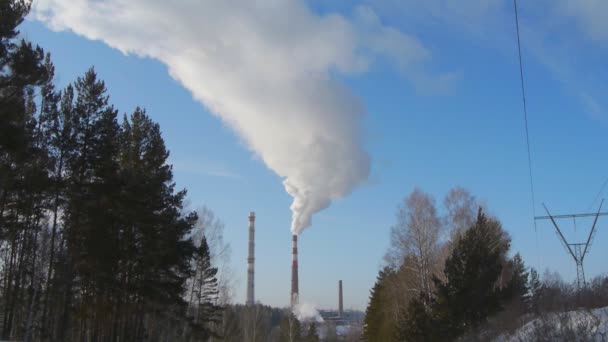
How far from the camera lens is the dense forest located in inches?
870

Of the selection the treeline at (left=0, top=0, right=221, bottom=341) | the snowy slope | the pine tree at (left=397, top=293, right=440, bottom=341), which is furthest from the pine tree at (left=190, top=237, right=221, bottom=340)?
the snowy slope

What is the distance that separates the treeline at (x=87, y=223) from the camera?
24.2 m

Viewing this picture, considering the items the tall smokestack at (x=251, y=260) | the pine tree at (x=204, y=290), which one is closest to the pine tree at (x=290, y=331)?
the tall smokestack at (x=251, y=260)

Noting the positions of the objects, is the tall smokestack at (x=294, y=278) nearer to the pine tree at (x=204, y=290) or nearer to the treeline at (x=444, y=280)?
the treeline at (x=444, y=280)

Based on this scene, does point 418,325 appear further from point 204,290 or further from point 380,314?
point 380,314

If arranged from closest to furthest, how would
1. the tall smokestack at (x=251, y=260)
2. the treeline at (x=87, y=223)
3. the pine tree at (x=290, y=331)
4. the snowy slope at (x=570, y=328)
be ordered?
the snowy slope at (x=570, y=328) → the treeline at (x=87, y=223) → the pine tree at (x=290, y=331) → the tall smokestack at (x=251, y=260)

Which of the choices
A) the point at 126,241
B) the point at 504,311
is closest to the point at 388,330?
the point at 504,311

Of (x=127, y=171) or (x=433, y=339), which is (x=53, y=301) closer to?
(x=127, y=171)

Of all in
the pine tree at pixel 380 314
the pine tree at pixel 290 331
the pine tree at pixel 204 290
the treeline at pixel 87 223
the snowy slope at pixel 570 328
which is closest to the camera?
the snowy slope at pixel 570 328

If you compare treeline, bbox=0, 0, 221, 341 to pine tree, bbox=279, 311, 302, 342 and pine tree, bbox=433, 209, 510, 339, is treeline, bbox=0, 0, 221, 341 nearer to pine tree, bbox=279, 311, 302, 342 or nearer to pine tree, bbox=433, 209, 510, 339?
pine tree, bbox=433, 209, 510, 339

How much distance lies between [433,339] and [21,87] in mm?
22272

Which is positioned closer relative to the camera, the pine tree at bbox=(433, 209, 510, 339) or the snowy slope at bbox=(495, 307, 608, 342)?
the snowy slope at bbox=(495, 307, 608, 342)

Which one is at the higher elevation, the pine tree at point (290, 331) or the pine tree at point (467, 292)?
the pine tree at point (467, 292)

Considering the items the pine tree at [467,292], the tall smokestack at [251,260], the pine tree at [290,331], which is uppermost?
the tall smokestack at [251,260]
